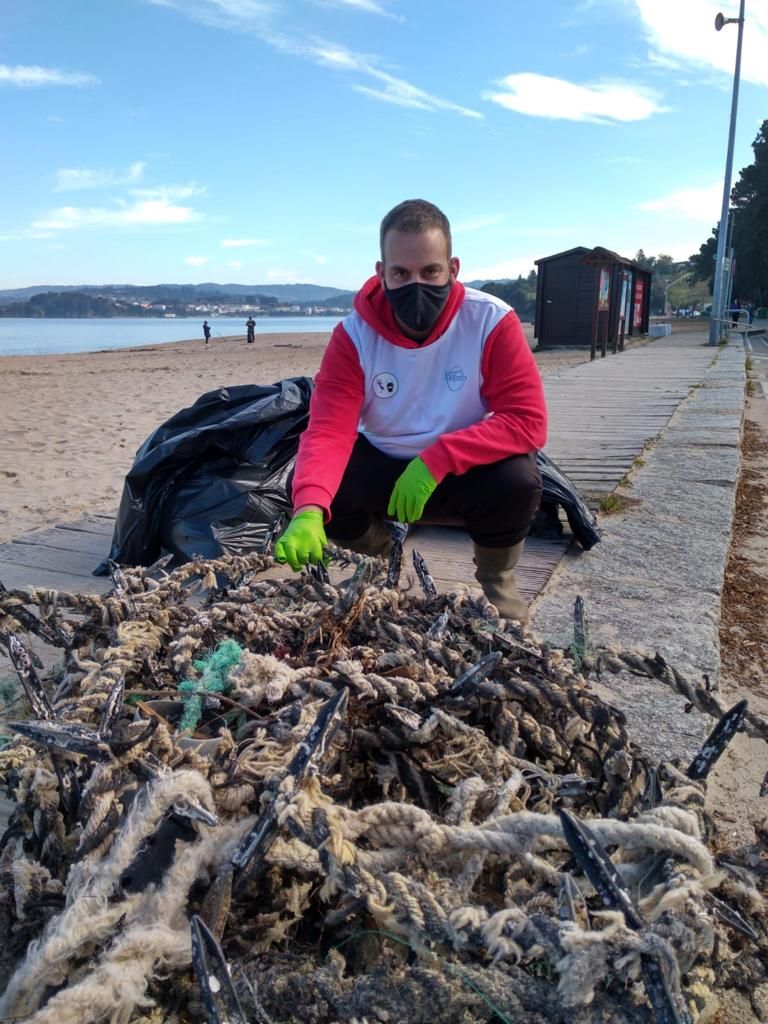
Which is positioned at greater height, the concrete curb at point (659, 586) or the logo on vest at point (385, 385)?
the logo on vest at point (385, 385)

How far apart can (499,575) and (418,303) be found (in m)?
0.96

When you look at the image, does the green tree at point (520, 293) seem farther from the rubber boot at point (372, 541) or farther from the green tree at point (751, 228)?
the rubber boot at point (372, 541)

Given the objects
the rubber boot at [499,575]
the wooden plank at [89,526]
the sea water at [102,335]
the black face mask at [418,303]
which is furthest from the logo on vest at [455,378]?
the sea water at [102,335]

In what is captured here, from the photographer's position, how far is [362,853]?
109 cm

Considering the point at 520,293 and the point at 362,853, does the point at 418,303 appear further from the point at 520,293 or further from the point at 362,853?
the point at 520,293

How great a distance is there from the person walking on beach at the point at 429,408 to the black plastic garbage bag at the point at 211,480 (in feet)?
2.78

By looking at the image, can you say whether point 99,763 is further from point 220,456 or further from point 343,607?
point 220,456

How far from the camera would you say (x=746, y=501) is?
487 centimetres

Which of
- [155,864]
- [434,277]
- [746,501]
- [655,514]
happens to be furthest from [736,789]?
[746,501]

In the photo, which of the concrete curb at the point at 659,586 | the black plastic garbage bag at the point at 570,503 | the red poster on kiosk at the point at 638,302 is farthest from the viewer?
the red poster on kiosk at the point at 638,302

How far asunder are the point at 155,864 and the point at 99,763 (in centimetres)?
19

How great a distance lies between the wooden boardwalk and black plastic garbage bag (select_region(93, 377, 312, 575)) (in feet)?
0.91

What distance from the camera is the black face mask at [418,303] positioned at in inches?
94.7

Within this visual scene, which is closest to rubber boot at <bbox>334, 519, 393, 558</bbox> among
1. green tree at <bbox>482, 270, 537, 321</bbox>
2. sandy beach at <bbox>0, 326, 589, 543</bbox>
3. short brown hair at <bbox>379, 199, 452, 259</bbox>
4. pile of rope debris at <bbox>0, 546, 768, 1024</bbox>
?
short brown hair at <bbox>379, 199, 452, 259</bbox>
